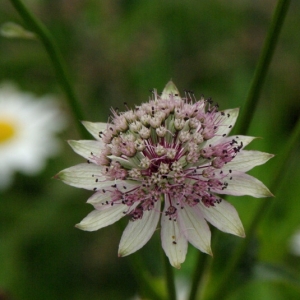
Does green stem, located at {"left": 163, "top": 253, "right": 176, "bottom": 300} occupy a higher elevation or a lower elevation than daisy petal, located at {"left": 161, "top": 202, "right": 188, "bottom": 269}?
lower

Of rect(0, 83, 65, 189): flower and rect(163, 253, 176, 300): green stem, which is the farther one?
rect(0, 83, 65, 189): flower

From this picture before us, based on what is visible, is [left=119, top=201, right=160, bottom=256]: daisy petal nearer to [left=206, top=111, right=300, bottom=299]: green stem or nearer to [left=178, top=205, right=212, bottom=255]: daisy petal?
[left=178, top=205, right=212, bottom=255]: daisy petal

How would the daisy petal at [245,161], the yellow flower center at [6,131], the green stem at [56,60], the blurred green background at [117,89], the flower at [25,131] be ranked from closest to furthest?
the daisy petal at [245,161] → the green stem at [56,60] → the blurred green background at [117,89] → the flower at [25,131] → the yellow flower center at [6,131]

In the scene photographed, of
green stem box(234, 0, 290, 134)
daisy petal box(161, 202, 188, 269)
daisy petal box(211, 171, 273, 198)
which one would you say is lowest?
daisy petal box(161, 202, 188, 269)

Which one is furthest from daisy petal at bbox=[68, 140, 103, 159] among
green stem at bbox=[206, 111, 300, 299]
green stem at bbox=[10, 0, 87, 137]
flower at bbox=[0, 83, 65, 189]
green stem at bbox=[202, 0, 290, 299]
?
flower at bbox=[0, 83, 65, 189]

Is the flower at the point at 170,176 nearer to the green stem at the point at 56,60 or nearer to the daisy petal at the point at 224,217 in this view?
the daisy petal at the point at 224,217

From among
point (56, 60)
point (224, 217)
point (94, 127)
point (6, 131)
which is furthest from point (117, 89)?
point (224, 217)

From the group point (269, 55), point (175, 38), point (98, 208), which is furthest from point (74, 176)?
point (175, 38)

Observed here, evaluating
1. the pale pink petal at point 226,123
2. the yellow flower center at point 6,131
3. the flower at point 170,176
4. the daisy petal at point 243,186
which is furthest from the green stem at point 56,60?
the yellow flower center at point 6,131
